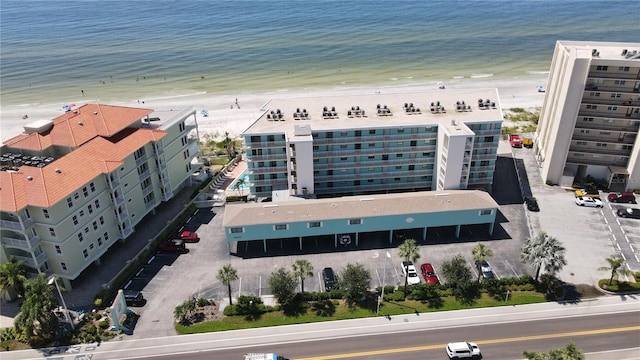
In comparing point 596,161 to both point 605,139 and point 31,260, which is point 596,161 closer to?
point 605,139

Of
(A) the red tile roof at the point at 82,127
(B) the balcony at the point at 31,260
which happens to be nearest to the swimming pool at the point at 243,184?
(A) the red tile roof at the point at 82,127

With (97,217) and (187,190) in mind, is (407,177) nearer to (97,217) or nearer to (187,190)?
(187,190)

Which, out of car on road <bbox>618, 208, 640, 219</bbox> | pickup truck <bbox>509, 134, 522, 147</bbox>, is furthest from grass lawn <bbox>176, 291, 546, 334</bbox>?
pickup truck <bbox>509, 134, 522, 147</bbox>

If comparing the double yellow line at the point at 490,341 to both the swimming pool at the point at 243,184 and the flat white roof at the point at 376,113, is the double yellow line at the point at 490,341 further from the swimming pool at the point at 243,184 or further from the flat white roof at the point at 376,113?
the swimming pool at the point at 243,184

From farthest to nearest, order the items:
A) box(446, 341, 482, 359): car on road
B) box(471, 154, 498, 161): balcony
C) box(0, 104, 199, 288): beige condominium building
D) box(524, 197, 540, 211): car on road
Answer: box(471, 154, 498, 161): balcony, box(524, 197, 540, 211): car on road, box(0, 104, 199, 288): beige condominium building, box(446, 341, 482, 359): car on road

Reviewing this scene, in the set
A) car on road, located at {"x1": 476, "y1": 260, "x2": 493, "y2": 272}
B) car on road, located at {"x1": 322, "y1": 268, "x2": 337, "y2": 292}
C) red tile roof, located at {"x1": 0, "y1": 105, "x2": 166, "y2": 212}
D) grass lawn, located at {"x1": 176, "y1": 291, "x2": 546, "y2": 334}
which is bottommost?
grass lawn, located at {"x1": 176, "y1": 291, "x2": 546, "y2": 334}

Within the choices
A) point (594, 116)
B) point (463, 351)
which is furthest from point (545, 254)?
point (594, 116)

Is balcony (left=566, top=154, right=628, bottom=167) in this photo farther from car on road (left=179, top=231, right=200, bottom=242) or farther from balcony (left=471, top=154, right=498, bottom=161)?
car on road (left=179, top=231, right=200, bottom=242)
